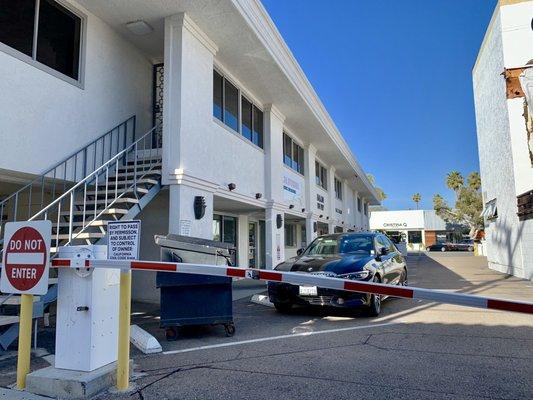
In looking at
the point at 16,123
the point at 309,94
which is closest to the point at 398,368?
the point at 16,123

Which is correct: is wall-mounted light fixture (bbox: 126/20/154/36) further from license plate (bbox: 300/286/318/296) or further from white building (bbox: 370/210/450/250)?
white building (bbox: 370/210/450/250)

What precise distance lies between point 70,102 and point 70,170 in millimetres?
1247

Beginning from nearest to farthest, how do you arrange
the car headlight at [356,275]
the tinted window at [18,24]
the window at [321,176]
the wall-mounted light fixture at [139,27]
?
the tinted window at [18,24] → the car headlight at [356,275] → the wall-mounted light fixture at [139,27] → the window at [321,176]

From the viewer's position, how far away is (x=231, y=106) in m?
12.4

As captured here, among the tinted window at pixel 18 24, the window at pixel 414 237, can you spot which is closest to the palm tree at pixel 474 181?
the window at pixel 414 237

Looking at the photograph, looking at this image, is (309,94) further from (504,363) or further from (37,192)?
(504,363)

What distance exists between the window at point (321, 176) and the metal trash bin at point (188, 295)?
54.4ft

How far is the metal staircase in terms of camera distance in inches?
273

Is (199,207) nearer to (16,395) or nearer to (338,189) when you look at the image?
(16,395)

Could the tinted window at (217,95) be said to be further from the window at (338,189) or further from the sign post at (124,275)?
the window at (338,189)

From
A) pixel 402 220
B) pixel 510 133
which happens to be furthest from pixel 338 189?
pixel 402 220

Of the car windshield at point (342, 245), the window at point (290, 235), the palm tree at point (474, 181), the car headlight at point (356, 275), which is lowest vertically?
the car headlight at point (356, 275)

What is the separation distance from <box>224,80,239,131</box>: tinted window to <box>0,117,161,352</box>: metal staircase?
253 centimetres

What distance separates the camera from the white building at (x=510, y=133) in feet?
48.6
